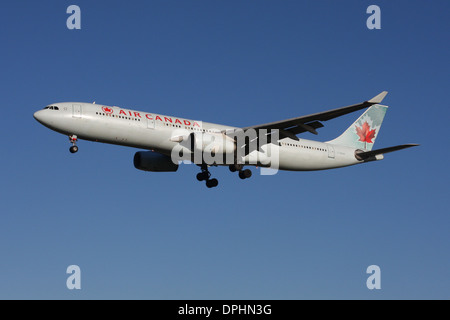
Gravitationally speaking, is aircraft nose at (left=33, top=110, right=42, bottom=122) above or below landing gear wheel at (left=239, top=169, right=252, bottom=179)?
above

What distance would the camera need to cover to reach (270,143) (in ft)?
142

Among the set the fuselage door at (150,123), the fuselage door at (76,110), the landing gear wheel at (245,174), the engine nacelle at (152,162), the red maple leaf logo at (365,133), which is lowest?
the landing gear wheel at (245,174)

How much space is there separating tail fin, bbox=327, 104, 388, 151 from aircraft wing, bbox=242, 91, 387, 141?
9888mm

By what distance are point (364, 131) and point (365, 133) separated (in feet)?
0.62

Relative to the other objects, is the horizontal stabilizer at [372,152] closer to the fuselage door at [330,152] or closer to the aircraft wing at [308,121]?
the fuselage door at [330,152]

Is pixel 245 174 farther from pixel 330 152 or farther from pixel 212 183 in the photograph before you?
pixel 330 152

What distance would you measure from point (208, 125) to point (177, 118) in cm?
237

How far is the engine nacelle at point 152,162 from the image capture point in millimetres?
44406

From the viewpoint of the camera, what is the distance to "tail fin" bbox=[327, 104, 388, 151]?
5088cm

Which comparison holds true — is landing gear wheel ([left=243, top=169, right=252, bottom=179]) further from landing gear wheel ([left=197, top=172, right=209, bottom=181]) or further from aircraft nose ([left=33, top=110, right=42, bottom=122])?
aircraft nose ([left=33, top=110, right=42, bottom=122])

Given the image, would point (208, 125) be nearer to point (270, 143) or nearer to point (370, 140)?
point (270, 143)

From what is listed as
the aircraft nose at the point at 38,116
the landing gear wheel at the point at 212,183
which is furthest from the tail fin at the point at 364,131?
the aircraft nose at the point at 38,116

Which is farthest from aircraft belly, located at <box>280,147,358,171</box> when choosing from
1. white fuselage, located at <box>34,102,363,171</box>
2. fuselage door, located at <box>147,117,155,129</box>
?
fuselage door, located at <box>147,117,155,129</box>

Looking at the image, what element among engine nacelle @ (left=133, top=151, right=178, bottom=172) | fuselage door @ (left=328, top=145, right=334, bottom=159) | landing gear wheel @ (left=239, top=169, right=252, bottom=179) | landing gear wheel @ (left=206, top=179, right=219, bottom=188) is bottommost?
landing gear wheel @ (left=206, top=179, right=219, bottom=188)
